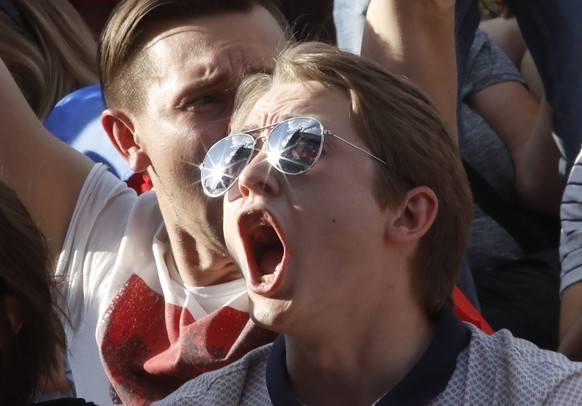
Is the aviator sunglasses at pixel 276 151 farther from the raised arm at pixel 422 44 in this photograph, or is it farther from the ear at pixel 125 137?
the ear at pixel 125 137

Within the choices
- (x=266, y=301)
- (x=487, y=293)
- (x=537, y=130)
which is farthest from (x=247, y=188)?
(x=537, y=130)

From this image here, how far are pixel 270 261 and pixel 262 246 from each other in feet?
0.10

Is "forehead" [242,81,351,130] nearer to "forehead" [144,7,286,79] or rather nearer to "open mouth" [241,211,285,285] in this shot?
"open mouth" [241,211,285,285]

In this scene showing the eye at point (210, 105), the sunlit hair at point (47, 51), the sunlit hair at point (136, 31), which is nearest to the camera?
the eye at point (210, 105)

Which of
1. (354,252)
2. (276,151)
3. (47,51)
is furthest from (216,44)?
(47,51)

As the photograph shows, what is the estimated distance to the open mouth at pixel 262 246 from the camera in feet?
5.68

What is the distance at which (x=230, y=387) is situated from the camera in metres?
1.85

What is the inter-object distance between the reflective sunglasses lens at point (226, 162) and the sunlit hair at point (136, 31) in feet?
2.08

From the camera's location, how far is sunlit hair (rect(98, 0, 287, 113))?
7.97 feet

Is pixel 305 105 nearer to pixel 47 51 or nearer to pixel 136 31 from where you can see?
pixel 136 31

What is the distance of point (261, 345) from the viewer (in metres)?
2.14

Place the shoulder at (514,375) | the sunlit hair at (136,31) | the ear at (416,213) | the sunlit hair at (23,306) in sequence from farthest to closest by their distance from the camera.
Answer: the sunlit hair at (136,31) → the sunlit hair at (23,306) → the ear at (416,213) → the shoulder at (514,375)

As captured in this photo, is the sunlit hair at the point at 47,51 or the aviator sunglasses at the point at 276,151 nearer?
the aviator sunglasses at the point at 276,151

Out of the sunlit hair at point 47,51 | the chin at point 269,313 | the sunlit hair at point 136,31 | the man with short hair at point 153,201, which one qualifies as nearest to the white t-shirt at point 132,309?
the man with short hair at point 153,201
